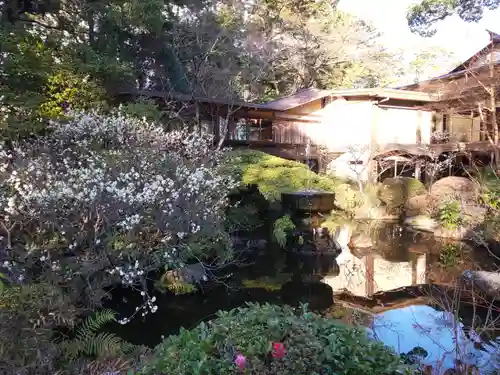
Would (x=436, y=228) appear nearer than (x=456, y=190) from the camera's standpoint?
Yes

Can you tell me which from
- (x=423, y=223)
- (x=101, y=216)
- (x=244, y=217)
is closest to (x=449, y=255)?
(x=423, y=223)

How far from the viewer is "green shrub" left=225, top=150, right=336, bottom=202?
12484 mm

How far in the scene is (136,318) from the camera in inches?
278

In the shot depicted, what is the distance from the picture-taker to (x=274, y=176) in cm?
1280

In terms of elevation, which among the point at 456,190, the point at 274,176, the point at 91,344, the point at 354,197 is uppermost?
the point at 274,176

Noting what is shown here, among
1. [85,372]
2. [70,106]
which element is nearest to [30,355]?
[85,372]

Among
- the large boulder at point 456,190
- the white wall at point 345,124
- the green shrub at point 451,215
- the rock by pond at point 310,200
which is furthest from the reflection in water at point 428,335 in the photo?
the white wall at point 345,124

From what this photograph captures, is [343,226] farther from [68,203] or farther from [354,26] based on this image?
[354,26]

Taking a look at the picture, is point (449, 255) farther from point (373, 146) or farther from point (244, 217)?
point (373, 146)

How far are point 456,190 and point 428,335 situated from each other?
37.4 feet

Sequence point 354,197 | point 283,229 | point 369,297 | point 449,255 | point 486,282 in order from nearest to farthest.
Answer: point 486,282, point 369,297, point 449,255, point 283,229, point 354,197

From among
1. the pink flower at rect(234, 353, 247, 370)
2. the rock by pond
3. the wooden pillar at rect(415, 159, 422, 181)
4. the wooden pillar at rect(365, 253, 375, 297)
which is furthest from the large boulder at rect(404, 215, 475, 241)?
the pink flower at rect(234, 353, 247, 370)

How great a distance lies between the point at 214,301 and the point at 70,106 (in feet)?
22.7

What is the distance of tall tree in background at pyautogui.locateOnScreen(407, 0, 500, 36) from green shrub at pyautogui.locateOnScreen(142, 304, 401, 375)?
61.7ft
